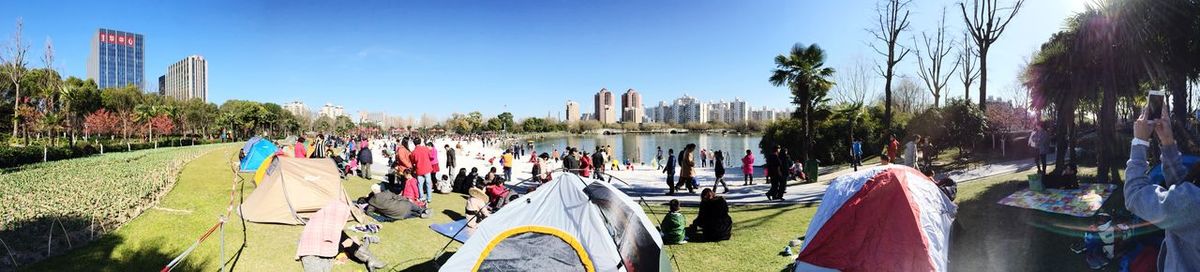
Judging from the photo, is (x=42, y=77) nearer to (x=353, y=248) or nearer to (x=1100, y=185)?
(x=353, y=248)

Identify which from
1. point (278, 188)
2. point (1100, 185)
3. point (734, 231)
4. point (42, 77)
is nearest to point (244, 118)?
point (42, 77)

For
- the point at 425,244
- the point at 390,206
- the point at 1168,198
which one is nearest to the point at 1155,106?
the point at 1168,198

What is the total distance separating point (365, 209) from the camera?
10633mm

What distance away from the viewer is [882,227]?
5.48 metres

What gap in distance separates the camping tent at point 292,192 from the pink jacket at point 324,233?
7.25ft

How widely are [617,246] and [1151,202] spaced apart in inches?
175

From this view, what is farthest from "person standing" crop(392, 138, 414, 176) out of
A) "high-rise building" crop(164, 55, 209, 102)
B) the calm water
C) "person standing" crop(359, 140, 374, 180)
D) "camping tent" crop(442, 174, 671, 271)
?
"high-rise building" crop(164, 55, 209, 102)

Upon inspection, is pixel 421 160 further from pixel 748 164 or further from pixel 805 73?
pixel 805 73

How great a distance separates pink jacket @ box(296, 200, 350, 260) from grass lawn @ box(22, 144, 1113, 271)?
0.35 metres

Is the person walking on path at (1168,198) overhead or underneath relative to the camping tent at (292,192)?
overhead

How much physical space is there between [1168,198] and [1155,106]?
0.66 metres

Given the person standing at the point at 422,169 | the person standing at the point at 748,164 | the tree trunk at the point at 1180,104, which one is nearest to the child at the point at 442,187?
the person standing at the point at 422,169

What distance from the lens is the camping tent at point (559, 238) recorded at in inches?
235

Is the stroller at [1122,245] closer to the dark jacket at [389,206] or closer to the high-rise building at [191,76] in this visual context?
the dark jacket at [389,206]
